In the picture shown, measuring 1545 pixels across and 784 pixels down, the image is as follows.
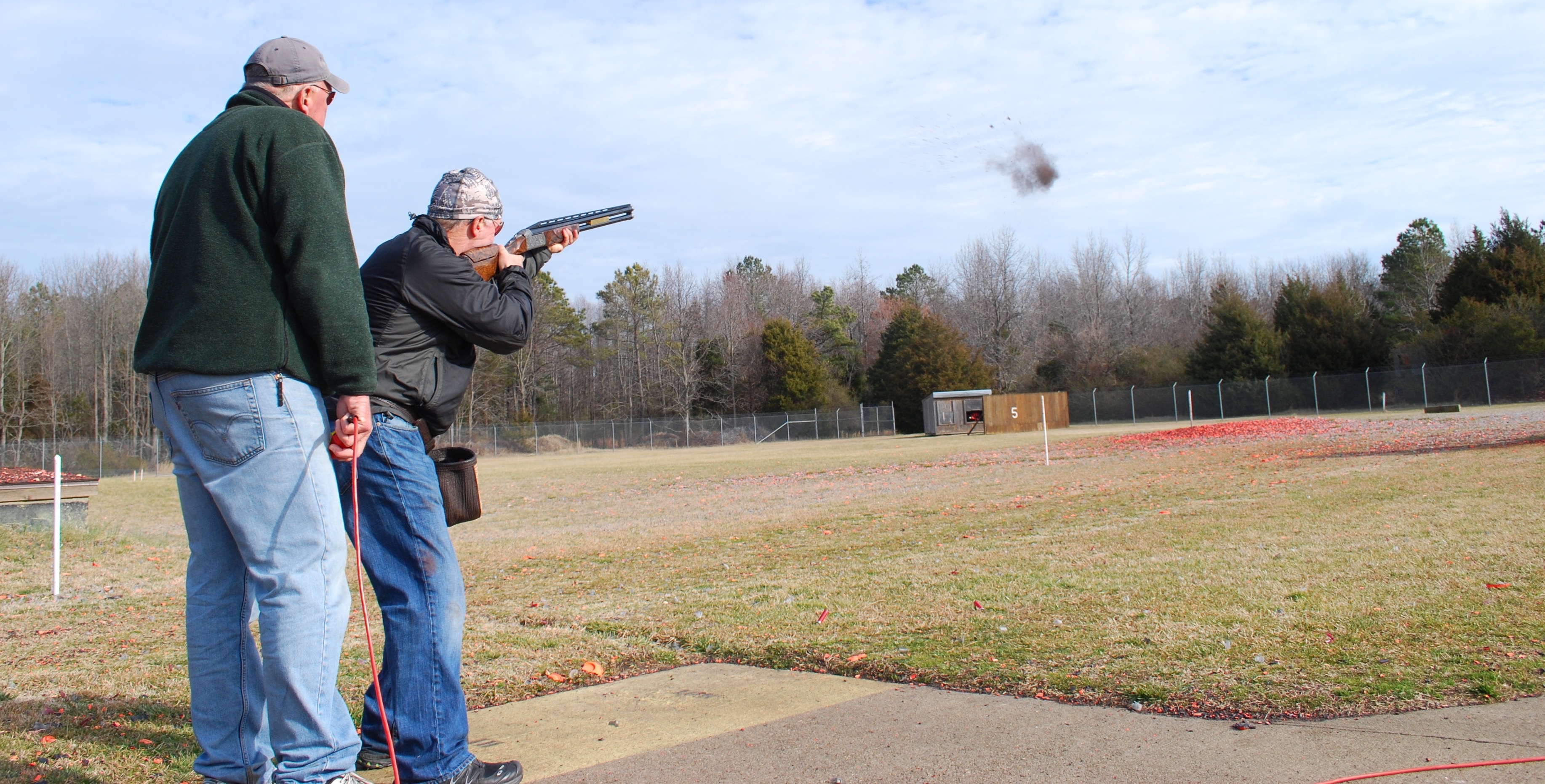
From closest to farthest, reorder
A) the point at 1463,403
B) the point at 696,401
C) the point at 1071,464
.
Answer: the point at 1071,464
the point at 1463,403
the point at 696,401

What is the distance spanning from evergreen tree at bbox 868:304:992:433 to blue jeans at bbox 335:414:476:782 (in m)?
58.9

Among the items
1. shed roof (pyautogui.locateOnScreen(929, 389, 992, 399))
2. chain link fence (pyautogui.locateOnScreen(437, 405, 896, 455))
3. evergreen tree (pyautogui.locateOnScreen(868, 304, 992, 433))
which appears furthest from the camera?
evergreen tree (pyautogui.locateOnScreen(868, 304, 992, 433))

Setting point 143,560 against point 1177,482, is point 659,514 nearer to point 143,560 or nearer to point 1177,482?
point 143,560

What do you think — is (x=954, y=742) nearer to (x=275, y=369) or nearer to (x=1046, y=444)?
(x=275, y=369)

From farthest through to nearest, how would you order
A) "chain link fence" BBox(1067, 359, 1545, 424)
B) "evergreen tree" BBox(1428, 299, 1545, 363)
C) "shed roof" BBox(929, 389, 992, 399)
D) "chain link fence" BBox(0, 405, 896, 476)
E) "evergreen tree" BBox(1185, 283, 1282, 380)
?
"chain link fence" BBox(0, 405, 896, 476)
"evergreen tree" BBox(1185, 283, 1282, 380)
"shed roof" BBox(929, 389, 992, 399)
"evergreen tree" BBox(1428, 299, 1545, 363)
"chain link fence" BBox(1067, 359, 1545, 424)

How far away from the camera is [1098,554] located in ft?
23.1

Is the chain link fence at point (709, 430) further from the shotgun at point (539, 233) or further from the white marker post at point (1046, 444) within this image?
the shotgun at point (539, 233)

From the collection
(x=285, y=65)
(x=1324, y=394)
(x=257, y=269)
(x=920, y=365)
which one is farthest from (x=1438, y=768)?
(x=920, y=365)

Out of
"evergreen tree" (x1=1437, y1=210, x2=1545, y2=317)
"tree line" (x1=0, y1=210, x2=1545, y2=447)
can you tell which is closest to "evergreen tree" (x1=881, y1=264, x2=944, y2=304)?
"tree line" (x1=0, y1=210, x2=1545, y2=447)

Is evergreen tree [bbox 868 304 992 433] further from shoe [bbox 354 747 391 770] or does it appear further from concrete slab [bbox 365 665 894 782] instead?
shoe [bbox 354 747 391 770]

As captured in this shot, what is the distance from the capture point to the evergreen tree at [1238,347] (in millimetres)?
55000

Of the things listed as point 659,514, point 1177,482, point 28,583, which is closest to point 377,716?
point 28,583

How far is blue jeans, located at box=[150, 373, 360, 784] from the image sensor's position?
2.46 m

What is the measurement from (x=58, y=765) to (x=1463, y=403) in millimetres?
53778
